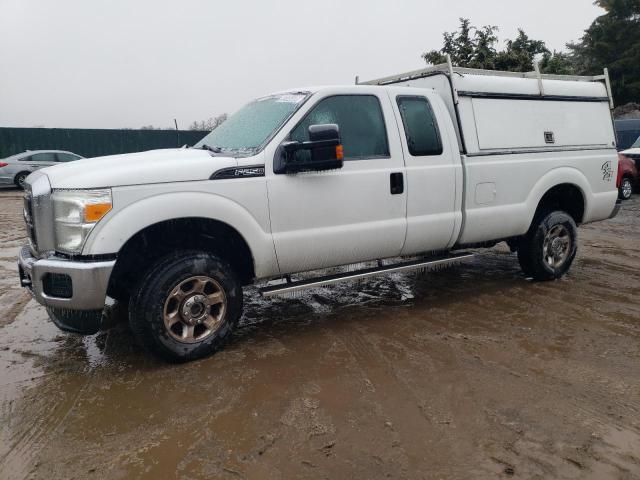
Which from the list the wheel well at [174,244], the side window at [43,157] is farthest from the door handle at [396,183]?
the side window at [43,157]

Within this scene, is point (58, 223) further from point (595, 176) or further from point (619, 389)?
point (595, 176)

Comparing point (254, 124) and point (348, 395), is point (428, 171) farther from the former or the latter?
point (348, 395)

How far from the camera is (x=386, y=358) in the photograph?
388 centimetres

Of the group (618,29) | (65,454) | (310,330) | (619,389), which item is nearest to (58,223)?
(65,454)

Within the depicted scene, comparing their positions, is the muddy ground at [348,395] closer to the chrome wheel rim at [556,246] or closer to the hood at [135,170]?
the chrome wheel rim at [556,246]

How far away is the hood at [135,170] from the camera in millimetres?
3486

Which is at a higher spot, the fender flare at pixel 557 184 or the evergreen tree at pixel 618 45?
the evergreen tree at pixel 618 45

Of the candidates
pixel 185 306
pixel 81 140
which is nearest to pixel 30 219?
pixel 185 306

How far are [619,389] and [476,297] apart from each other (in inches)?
83.1

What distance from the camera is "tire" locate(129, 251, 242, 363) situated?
3658mm

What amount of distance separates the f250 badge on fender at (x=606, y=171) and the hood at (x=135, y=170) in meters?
4.38

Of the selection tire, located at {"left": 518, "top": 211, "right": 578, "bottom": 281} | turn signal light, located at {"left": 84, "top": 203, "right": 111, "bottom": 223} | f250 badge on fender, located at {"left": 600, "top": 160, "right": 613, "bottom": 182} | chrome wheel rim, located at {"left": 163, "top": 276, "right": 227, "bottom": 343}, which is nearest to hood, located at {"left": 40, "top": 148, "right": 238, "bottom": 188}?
turn signal light, located at {"left": 84, "top": 203, "right": 111, "bottom": 223}

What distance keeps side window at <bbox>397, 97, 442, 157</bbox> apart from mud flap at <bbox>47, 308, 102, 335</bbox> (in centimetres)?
283

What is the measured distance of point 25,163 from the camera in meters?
17.1
